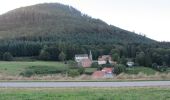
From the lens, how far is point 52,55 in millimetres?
88750

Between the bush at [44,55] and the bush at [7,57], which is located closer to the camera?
the bush at [7,57]

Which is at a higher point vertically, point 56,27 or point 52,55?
point 56,27

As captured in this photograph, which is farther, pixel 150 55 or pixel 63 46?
pixel 63 46

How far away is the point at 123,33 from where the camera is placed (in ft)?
638

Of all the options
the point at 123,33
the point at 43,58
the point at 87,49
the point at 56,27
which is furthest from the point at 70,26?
the point at 43,58

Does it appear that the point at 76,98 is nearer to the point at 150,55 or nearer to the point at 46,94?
the point at 46,94

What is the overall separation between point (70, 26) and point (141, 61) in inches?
5035

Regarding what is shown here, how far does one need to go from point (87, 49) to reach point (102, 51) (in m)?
7.26

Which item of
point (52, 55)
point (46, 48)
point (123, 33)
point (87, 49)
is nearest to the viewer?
point (52, 55)

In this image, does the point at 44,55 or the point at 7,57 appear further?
the point at 44,55

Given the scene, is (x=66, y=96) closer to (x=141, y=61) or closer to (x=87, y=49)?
(x=141, y=61)

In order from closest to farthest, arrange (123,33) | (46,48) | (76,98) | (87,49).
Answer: (76,98), (46,48), (87,49), (123,33)

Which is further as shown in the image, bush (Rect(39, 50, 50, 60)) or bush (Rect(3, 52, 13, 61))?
bush (Rect(39, 50, 50, 60))

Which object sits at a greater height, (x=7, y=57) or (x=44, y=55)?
(x=44, y=55)
